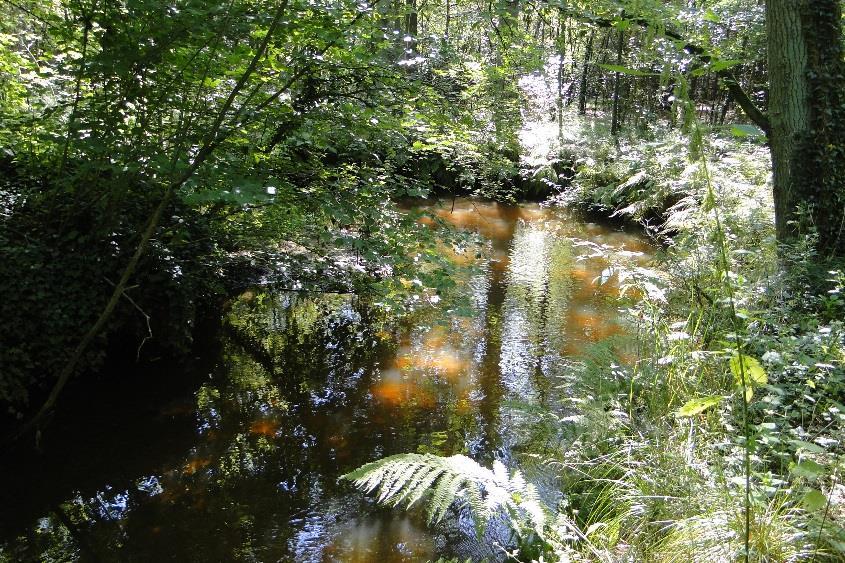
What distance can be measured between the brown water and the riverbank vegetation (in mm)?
282

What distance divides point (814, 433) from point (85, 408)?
5.53 m

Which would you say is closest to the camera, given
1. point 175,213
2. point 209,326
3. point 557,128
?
point 175,213

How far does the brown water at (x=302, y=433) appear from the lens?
3.75m

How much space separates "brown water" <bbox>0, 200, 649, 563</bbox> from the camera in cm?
375

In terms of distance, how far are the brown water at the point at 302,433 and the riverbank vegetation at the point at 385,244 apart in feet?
0.93

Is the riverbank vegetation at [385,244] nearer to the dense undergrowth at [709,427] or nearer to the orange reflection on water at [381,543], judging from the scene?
the dense undergrowth at [709,427]

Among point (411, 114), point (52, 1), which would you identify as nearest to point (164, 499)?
point (411, 114)

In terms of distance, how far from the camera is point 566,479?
4148mm

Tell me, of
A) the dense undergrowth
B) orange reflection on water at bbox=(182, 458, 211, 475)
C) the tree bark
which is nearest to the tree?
the tree bark

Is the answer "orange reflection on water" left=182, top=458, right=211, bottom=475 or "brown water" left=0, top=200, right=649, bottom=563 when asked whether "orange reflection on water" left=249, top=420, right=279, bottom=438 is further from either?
"orange reflection on water" left=182, top=458, right=211, bottom=475

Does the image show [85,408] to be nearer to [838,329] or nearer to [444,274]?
[444,274]

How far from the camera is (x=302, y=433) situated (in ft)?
16.3

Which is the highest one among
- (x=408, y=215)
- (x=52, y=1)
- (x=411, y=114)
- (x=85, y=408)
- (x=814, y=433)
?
(x=52, y=1)

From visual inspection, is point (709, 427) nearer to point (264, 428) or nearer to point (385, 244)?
point (385, 244)
